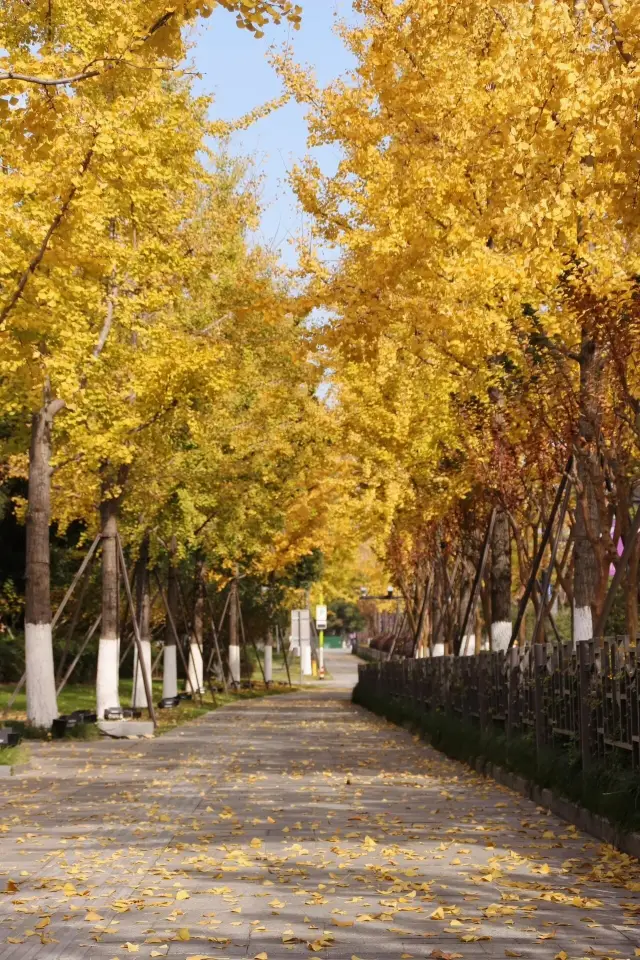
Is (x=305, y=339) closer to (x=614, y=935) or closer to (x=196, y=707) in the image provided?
(x=614, y=935)

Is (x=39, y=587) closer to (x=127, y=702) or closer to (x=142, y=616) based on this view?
(x=142, y=616)

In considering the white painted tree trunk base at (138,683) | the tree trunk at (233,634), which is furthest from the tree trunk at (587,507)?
the tree trunk at (233,634)

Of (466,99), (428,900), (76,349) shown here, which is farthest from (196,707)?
(428,900)

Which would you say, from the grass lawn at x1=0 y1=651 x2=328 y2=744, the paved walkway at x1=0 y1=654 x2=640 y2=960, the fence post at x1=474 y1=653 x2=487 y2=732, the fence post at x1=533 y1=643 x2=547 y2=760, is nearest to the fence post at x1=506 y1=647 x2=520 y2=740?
the paved walkway at x1=0 y1=654 x2=640 y2=960

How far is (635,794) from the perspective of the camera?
11039mm

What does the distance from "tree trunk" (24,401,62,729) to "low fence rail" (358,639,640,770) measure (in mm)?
6520

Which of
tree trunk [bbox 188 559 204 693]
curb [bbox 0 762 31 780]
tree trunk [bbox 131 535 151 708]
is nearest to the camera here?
curb [bbox 0 762 31 780]

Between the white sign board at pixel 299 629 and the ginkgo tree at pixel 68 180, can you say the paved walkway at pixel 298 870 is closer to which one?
the ginkgo tree at pixel 68 180

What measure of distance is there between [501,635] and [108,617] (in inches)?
334

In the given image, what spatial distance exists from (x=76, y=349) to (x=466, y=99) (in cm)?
701

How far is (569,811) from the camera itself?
1280 centimetres

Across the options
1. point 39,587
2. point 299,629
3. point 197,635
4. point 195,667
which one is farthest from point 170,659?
point 299,629

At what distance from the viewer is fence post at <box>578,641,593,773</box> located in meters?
13.1

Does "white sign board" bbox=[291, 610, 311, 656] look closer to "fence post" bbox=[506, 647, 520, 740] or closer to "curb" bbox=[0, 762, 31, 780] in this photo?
"curb" bbox=[0, 762, 31, 780]
